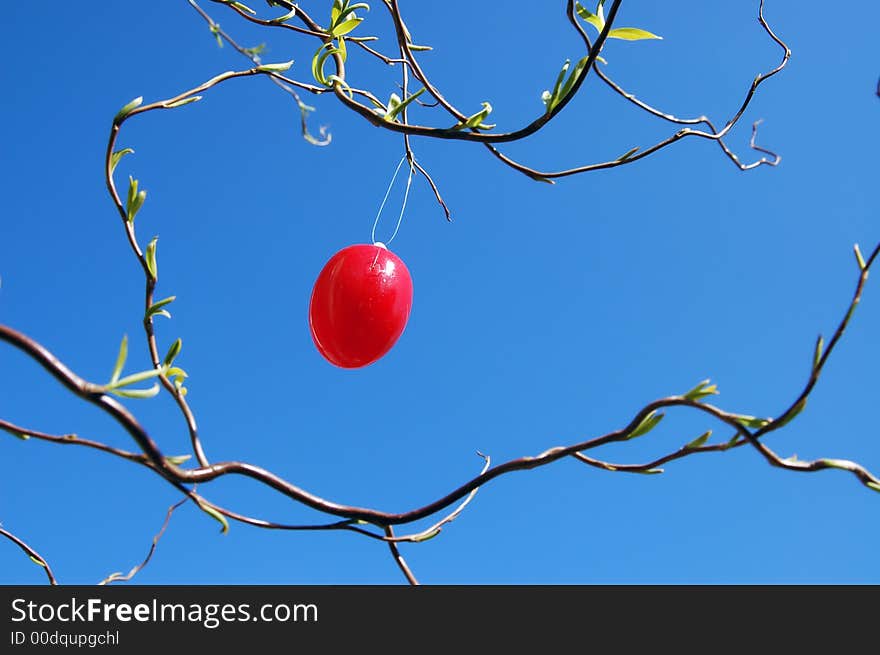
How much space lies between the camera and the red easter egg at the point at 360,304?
3.79 ft

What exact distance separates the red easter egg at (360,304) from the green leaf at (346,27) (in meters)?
0.38

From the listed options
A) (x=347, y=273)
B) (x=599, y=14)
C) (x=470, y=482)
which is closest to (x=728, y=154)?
(x=599, y=14)

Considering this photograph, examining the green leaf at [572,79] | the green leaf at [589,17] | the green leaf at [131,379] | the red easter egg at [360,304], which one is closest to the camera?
the green leaf at [131,379]

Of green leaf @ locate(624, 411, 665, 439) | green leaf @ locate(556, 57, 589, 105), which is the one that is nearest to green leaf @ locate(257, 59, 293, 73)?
green leaf @ locate(556, 57, 589, 105)

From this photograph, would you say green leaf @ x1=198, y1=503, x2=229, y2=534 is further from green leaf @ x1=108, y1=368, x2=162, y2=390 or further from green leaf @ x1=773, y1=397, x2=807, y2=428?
green leaf @ x1=773, y1=397, x2=807, y2=428

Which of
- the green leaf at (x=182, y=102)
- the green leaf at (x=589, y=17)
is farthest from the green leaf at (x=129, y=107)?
the green leaf at (x=589, y=17)

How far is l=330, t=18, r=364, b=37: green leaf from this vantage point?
33.7 inches

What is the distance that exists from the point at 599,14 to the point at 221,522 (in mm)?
608

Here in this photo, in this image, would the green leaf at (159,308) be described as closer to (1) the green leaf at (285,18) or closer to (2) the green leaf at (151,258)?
(2) the green leaf at (151,258)

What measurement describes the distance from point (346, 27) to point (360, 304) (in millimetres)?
411

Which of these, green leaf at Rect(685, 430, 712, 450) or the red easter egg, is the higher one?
the red easter egg

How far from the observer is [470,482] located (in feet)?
1.66

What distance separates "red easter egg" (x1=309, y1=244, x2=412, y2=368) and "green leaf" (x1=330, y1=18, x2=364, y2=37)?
385 mm

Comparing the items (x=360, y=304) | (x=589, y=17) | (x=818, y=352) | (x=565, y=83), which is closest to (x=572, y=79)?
(x=565, y=83)
